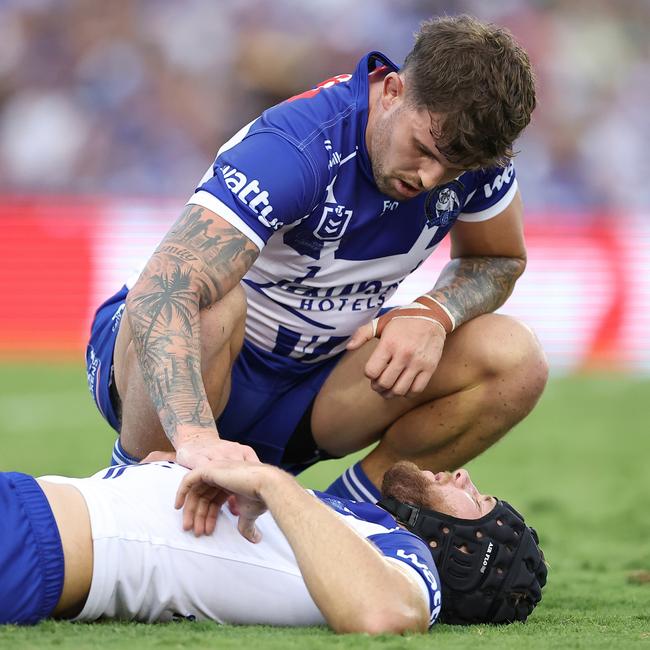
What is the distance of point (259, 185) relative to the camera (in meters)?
3.09

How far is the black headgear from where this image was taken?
3000 millimetres

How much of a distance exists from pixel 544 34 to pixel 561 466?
6349 millimetres

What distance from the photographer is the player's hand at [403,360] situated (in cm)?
341

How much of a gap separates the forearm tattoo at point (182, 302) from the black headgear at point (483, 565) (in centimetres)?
68

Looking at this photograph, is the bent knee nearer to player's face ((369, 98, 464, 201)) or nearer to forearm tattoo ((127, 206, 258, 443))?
player's face ((369, 98, 464, 201))

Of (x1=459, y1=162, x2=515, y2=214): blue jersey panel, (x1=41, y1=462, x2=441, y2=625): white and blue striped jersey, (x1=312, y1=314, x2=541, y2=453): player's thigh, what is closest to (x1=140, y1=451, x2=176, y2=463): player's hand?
(x1=41, y1=462, x2=441, y2=625): white and blue striped jersey

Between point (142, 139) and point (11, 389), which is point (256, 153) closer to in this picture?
point (11, 389)

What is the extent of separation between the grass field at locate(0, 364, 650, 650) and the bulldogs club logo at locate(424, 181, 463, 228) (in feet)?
3.94

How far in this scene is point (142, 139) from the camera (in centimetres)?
1093

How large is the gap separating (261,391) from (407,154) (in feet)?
3.46

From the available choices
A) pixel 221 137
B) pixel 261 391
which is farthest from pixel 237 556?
pixel 221 137

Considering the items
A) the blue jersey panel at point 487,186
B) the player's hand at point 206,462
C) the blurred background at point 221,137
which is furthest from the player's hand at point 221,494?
the blurred background at point 221,137

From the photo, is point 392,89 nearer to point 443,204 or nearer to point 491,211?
point 443,204

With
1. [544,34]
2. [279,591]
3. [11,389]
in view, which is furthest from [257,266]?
[544,34]
